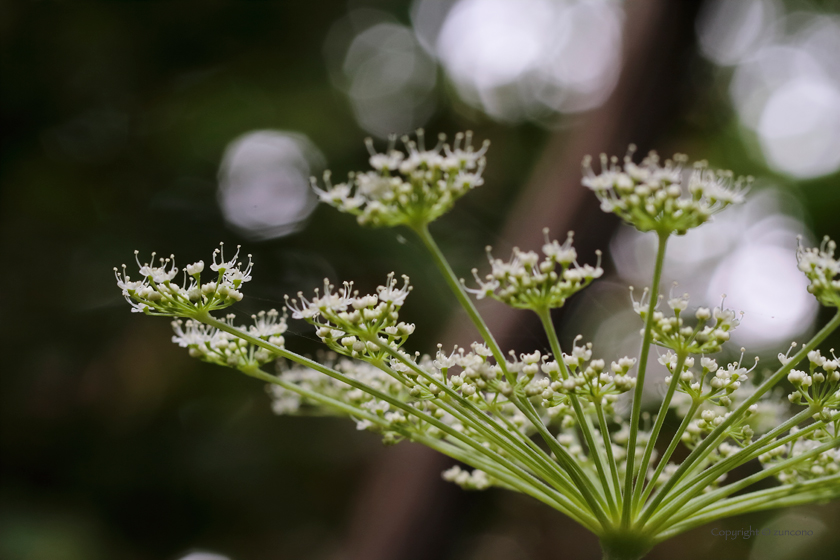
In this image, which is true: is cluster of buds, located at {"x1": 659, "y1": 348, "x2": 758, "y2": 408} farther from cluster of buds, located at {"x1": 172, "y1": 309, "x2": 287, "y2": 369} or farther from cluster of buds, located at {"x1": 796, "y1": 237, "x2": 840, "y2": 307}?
cluster of buds, located at {"x1": 172, "y1": 309, "x2": 287, "y2": 369}

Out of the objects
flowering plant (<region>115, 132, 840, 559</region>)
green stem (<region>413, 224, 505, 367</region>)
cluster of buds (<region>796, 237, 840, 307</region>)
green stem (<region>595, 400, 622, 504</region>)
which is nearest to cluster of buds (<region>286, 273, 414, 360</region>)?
flowering plant (<region>115, 132, 840, 559</region>)

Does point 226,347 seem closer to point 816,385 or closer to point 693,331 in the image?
point 693,331

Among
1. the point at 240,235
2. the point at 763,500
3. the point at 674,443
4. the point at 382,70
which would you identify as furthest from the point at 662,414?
the point at 382,70

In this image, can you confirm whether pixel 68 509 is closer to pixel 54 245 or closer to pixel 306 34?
pixel 54 245

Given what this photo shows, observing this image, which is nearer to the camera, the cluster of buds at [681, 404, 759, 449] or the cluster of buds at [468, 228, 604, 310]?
the cluster of buds at [468, 228, 604, 310]

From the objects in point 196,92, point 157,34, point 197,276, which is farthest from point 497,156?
point 197,276
